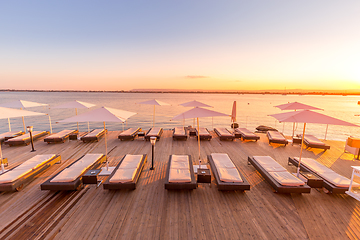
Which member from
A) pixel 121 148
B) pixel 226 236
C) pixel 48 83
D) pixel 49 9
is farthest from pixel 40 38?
pixel 48 83

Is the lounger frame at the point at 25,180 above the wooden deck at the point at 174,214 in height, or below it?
above

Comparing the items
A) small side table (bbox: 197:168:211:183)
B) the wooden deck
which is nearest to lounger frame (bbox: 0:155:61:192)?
the wooden deck

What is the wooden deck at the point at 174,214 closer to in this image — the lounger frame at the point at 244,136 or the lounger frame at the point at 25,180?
the lounger frame at the point at 25,180

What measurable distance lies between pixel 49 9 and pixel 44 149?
12373mm

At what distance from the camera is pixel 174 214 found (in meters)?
3.40

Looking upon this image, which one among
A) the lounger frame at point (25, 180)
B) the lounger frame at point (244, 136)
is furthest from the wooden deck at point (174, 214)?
the lounger frame at point (244, 136)

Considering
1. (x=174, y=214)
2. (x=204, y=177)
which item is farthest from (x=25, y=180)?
(x=204, y=177)

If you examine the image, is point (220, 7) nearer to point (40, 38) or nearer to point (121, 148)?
point (121, 148)

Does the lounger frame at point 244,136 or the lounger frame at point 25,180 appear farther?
the lounger frame at point 244,136

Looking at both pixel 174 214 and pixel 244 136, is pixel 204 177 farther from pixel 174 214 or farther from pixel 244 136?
pixel 244 136

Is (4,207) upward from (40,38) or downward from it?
downward

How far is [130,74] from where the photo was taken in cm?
3503

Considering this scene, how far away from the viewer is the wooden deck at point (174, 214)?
291 centimetres

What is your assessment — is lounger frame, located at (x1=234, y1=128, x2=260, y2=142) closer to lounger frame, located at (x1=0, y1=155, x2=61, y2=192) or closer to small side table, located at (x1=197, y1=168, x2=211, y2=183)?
small side table, located at (x1=197, y1=168, x2=211, y2=183)
